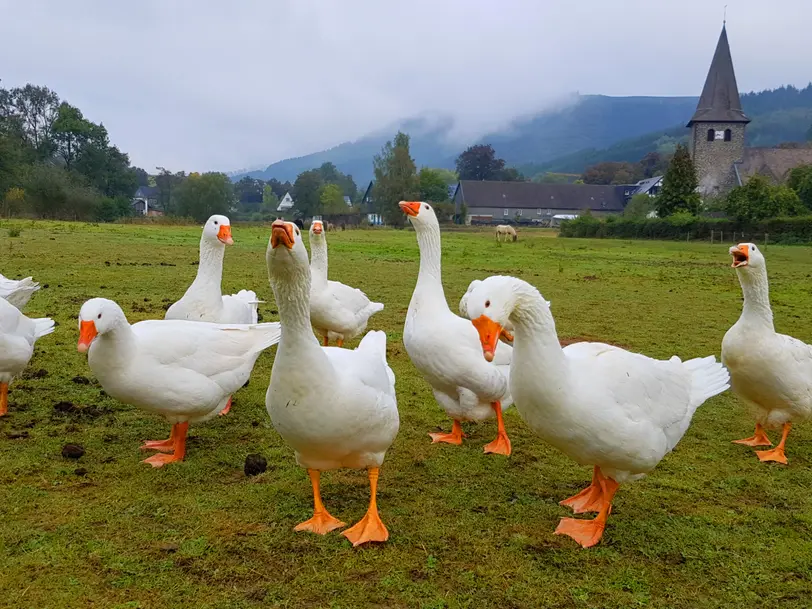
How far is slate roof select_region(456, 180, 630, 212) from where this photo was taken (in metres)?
103

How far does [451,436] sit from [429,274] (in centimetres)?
152

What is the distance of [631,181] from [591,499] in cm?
12744

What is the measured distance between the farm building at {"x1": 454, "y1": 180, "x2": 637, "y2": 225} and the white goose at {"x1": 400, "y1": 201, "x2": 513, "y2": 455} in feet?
316

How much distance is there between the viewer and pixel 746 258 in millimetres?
5383

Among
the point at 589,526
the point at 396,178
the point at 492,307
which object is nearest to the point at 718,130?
the point at 396,178

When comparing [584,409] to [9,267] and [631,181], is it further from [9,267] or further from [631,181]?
[631,181]

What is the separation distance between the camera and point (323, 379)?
3.48 meters

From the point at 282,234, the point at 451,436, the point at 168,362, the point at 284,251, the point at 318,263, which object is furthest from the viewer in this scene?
the point at 318,263

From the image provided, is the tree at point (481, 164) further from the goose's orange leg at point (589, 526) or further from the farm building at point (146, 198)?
the goose's orange leg at point (589, 526)

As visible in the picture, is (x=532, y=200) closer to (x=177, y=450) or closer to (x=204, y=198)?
(x=204, y=198)

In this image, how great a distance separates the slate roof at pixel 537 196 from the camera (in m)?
103

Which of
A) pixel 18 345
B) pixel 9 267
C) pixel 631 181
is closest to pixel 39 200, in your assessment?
pixel 9 267

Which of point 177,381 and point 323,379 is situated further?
point 177,381

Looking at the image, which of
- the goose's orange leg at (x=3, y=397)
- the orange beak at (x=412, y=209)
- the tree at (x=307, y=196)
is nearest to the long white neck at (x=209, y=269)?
the goose's orange leg at (x=3, y=397)
